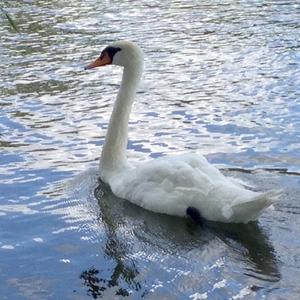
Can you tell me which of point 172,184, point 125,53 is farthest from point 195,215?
point 125,53

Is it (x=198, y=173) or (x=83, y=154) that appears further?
(x=83, y=154)

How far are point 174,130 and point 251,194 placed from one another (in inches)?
160

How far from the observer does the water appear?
728cm

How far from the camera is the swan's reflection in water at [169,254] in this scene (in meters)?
7.05

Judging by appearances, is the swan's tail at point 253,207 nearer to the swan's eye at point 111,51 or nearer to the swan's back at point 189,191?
the swan's back at point 189,191

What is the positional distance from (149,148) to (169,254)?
360cm

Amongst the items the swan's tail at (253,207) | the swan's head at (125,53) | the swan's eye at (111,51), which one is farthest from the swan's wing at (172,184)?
the swan's eye at (111,51)

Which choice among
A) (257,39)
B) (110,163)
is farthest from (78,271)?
(257,39)

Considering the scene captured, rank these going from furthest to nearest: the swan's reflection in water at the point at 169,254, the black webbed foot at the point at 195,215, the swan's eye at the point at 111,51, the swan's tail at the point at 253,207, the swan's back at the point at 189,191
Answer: the swan's eye at the point at 111,51
the black webbed foot at the point at 195,215
the swan's back at the point at 189,191
the swan's tail at the point at 253,207
the swan's reflection in water at the point at 169,254

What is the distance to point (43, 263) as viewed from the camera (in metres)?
7.65

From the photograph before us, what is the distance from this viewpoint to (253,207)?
789cm

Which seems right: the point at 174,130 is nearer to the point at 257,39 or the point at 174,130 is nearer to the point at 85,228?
the point at 85,228

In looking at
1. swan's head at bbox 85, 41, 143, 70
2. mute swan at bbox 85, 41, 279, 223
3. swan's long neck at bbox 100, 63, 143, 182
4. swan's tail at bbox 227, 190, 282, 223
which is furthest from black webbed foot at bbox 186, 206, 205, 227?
swan's head at bbox 85, 41, 143, 70

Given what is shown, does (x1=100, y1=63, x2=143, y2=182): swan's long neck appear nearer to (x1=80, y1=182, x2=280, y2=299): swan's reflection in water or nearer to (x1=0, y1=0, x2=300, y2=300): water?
(x1=0, y1=0, x2=300, y2=300): water
